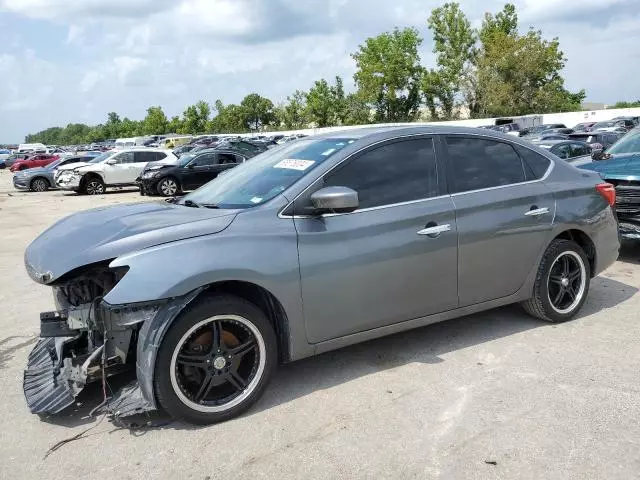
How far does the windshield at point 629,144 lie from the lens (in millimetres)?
8571

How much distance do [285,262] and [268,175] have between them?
34.6 inches

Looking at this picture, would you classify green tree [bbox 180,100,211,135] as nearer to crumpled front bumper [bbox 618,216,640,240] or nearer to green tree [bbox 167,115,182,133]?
green tree [bbox 167,115,182,133]

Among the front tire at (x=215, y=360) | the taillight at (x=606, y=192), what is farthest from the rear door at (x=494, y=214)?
the front tire at (x=215, y=360)

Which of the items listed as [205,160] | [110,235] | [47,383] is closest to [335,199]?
[110,235]

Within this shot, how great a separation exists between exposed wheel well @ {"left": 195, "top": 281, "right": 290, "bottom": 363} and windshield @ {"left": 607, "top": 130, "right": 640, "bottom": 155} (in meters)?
6.76

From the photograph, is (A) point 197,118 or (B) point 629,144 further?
(A) point 197,118

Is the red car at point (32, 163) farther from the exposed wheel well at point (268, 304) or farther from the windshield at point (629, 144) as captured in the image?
the exposed wheel well at point (268, 304)

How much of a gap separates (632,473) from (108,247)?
2.97 meters

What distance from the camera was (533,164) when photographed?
498 cm

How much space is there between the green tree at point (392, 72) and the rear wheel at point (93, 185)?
174ft

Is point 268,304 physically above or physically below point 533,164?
below

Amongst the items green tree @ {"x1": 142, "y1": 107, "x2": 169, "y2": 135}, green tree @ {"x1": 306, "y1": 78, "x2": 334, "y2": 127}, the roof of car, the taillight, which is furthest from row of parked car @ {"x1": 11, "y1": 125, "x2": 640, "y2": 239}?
green tree @ {"x1": 142, "y1": 107, "x2": 169, "y2": 135}

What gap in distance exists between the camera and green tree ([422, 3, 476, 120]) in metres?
69.5

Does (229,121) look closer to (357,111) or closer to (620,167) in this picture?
(357,111)
